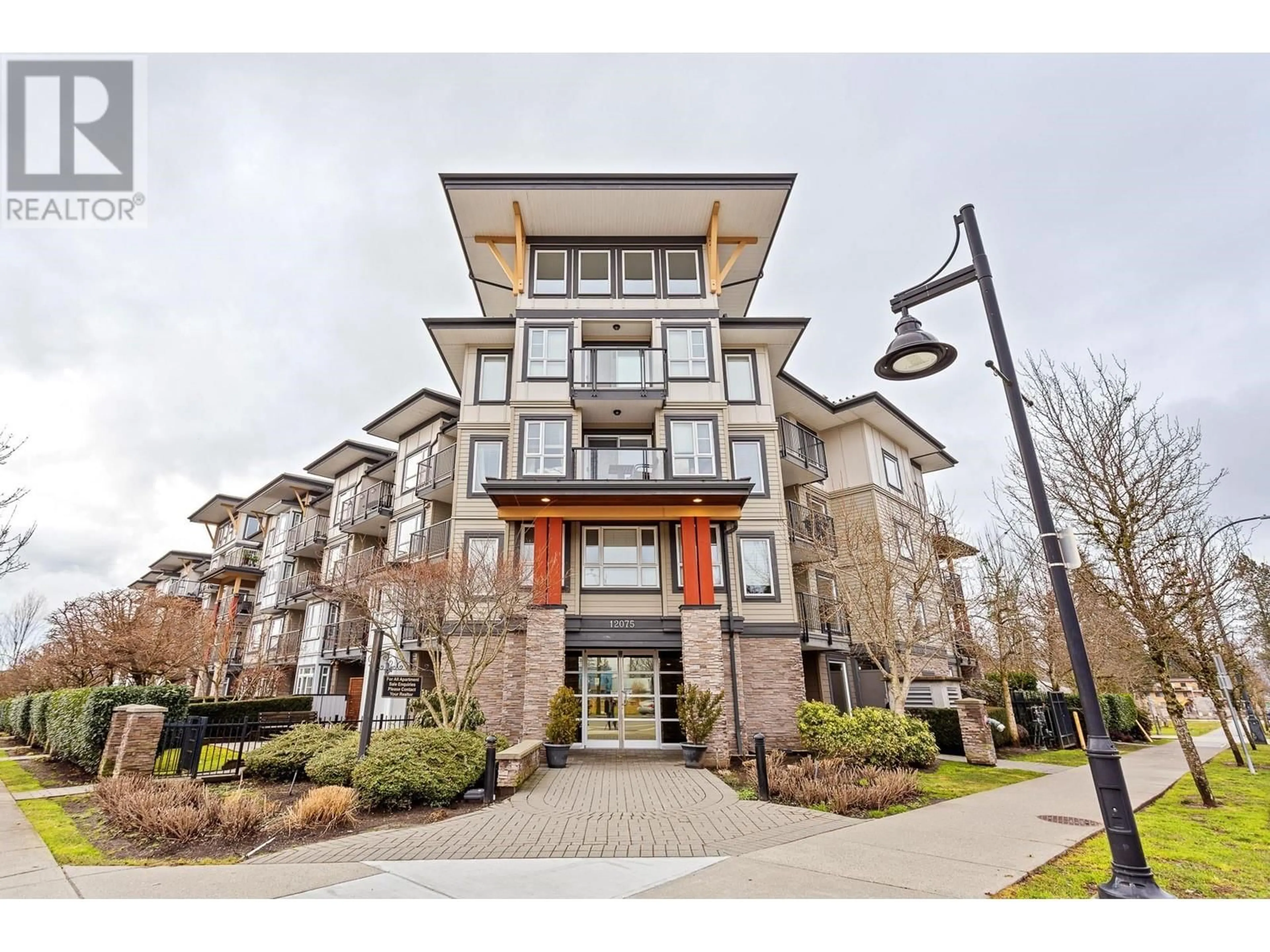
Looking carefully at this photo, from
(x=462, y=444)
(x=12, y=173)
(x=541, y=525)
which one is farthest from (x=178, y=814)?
(x=462, y=444)

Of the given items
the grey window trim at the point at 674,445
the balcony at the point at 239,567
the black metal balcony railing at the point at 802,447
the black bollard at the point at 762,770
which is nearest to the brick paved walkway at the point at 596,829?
the black bollard at the point at 762,770

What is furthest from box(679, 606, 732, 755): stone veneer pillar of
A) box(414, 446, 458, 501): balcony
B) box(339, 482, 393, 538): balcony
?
box(339, 482, 393, 538): balcony

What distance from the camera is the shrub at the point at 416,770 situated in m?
9.61

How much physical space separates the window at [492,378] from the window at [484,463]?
1623 mm

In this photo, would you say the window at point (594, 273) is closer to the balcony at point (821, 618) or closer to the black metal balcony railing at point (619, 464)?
the black metal balcony railing at point (619, 464)

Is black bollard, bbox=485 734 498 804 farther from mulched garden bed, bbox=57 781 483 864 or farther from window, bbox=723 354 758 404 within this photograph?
window, bbox=723 354 758 404

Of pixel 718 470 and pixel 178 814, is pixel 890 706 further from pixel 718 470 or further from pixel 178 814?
pixel 178 814

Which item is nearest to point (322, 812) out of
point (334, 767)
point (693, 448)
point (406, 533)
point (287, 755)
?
point (334, 767)

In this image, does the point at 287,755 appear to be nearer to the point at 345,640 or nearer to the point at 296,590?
the point at 345,640

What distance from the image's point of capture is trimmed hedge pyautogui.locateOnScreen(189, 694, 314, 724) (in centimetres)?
2330

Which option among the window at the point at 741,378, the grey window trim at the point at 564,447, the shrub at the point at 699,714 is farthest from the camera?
the window at the point at 741,378

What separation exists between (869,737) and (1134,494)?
24.1ft

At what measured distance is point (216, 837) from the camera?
306 inches

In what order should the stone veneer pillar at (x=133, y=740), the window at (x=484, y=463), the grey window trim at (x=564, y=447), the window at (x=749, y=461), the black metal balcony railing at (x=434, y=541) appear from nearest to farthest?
1. the stone veneer pillar at (x=133, y=740)
2. the grey window trim at (x=564, y=447)
3. the window at (x=484, y=463)
4. the window at (x=749, y=461)
5. the black metal balcony railing at (x=434, y=541)
